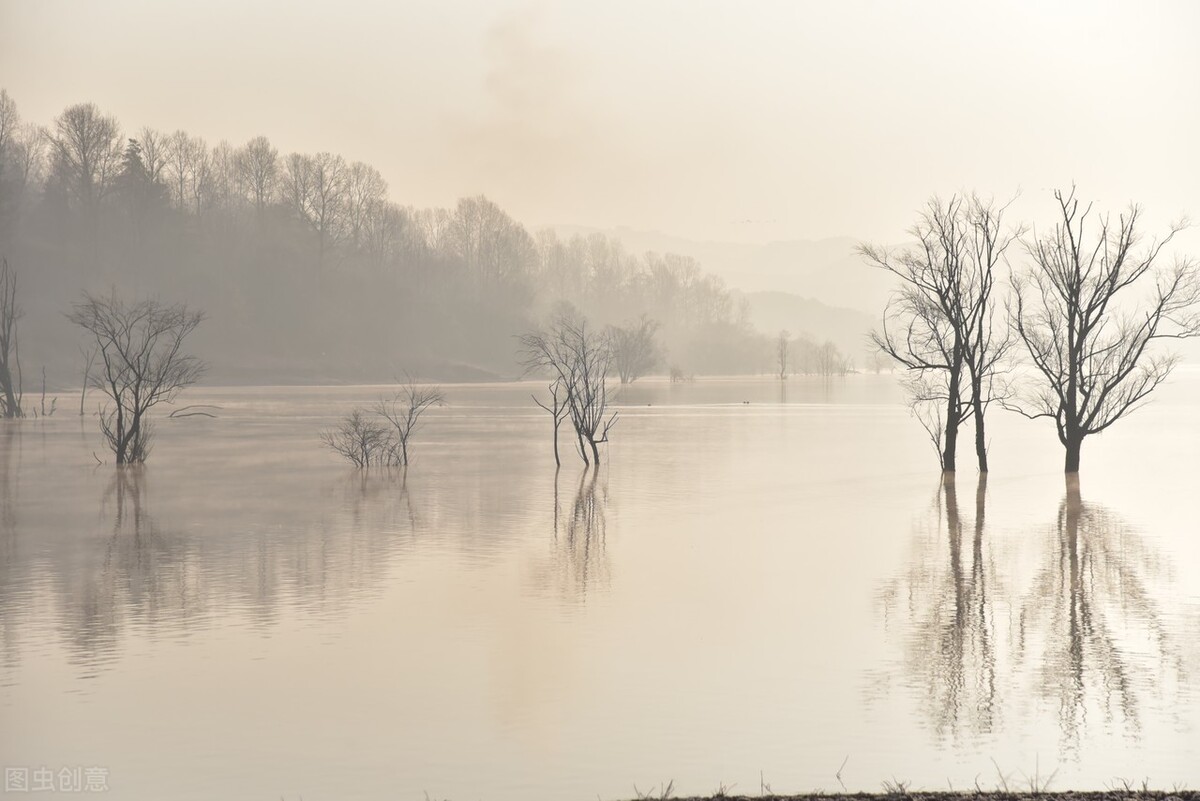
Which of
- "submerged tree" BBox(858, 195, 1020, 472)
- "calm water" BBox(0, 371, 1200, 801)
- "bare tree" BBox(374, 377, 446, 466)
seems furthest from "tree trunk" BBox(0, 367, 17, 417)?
"submerged tree" BBox(858, 195, 1020, 472)

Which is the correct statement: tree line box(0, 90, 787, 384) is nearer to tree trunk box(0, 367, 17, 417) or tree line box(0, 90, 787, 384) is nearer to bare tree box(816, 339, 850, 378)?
bare tree box(816, 339, 850, 378)

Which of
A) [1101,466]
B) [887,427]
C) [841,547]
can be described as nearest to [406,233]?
[887,427]

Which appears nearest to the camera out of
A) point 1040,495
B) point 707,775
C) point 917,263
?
point 707,775

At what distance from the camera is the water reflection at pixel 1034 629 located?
34.6 feet

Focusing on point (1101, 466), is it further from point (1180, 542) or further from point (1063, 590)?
point (1063, 590)

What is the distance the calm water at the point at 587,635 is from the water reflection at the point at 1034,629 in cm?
6

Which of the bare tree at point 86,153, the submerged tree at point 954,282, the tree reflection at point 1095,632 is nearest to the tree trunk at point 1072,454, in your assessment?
the submerged tree at point 954,282

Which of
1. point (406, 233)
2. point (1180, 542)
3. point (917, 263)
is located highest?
point (406, 233)

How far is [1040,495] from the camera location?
1116 inches

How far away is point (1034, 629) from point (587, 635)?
199 inches

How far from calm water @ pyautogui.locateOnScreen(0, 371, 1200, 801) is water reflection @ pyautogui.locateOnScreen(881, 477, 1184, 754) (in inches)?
2.6

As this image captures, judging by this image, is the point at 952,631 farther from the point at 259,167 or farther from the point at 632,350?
the point at 259,167

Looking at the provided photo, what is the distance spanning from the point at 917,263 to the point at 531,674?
2263cm

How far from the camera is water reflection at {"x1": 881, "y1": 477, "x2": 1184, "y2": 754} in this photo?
415 inches
